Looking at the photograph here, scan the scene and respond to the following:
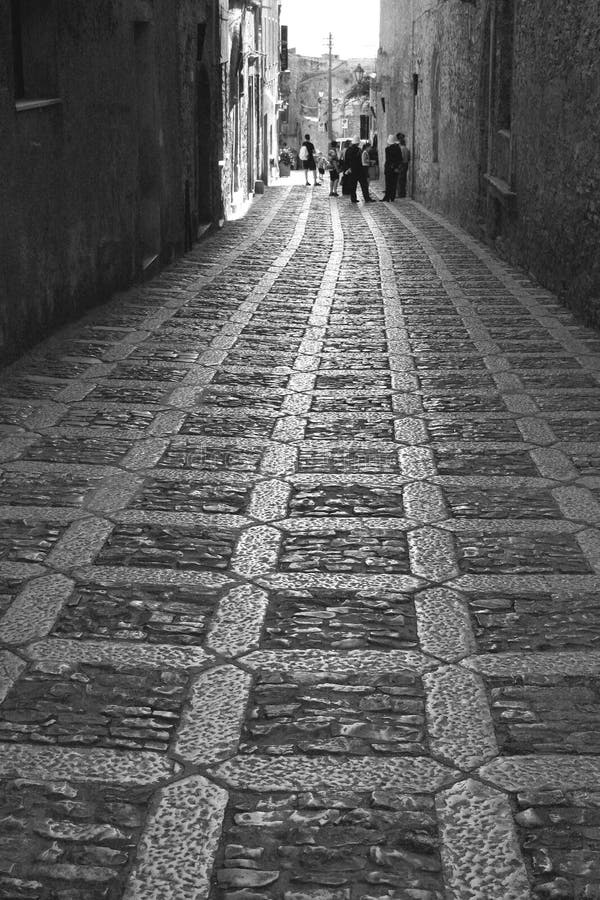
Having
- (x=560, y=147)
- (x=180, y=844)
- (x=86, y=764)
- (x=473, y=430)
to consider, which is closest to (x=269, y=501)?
(x=473, y=430)

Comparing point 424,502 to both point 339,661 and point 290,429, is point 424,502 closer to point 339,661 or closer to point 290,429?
point 290,429

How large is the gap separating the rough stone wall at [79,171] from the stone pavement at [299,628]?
28.4 inches

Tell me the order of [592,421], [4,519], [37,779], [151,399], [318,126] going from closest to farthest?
1. [37,779]
2. [4,519]
3. [592,421]
4. [151,399]
5. [318,126]

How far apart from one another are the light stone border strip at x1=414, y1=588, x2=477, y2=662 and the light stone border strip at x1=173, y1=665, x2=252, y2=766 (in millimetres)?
538

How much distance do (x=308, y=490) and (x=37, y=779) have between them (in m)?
2.14

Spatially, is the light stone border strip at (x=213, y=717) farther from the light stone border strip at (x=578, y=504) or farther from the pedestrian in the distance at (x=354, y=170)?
the pedestrian in the distance at (x=354, y=170)

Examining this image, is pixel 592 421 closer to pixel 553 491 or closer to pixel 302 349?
pixel 553 491

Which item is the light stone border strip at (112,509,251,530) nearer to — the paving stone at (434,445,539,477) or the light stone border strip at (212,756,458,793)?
the paving stone at (434,445,539,477)

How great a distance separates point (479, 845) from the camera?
7.24 ft

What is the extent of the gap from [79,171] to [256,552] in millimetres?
5215

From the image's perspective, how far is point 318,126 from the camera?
215ft

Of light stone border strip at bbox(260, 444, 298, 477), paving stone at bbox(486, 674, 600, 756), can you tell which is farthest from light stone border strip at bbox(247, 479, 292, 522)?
paving stone at bbox(486, 674, 600, 756)

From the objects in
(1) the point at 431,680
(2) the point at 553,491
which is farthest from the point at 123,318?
(1) the point at 431,680

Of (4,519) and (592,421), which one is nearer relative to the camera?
(4,519)
